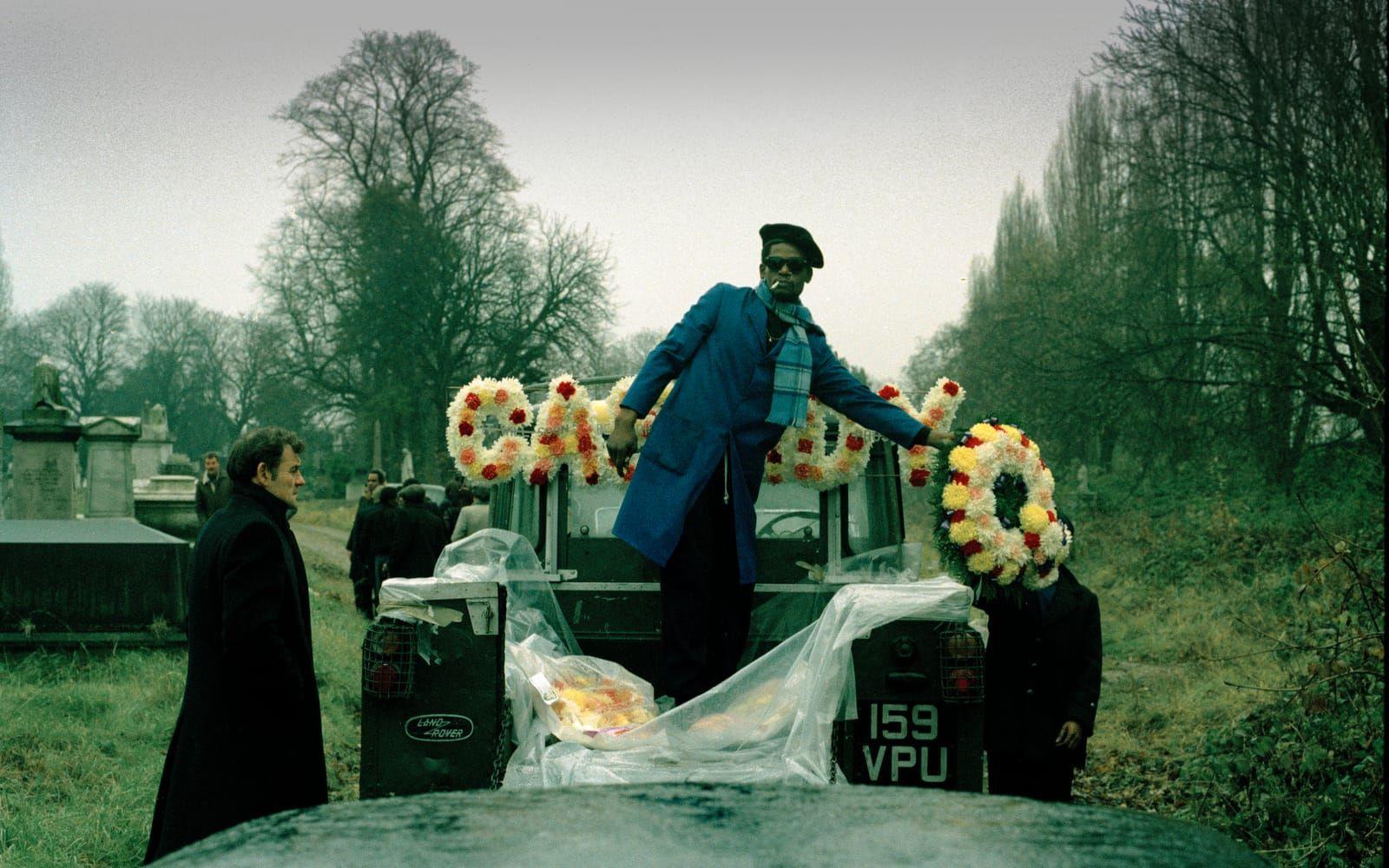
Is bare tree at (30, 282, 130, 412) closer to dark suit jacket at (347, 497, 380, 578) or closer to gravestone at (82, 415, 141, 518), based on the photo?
gravestone at (82, 415, 141, 518)

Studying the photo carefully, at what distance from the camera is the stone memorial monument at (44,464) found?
1683 cm

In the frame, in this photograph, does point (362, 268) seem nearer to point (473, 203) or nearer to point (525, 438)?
point (473, 203)

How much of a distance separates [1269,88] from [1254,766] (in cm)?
979

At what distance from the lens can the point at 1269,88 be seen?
563 inches

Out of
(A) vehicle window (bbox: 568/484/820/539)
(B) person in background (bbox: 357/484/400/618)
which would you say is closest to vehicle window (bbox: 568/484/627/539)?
(A) vehicle window (bbox: 568/484/820/539)

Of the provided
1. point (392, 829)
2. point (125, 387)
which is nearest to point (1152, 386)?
point (392, 829)

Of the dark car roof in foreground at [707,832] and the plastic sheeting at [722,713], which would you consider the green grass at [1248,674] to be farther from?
the dark car roof in foreground at [707,832]

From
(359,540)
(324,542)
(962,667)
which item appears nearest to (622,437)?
(962,667)

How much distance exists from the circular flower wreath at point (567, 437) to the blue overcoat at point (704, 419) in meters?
0.99

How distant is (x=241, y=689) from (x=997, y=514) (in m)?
2.76

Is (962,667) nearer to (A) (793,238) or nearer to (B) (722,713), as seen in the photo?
(B) (722,713)

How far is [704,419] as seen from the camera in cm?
471

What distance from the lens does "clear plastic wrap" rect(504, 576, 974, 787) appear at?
13.6 ft

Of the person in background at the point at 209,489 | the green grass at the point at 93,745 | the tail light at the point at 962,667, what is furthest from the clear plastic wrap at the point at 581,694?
the person in background at the point at 209,489
